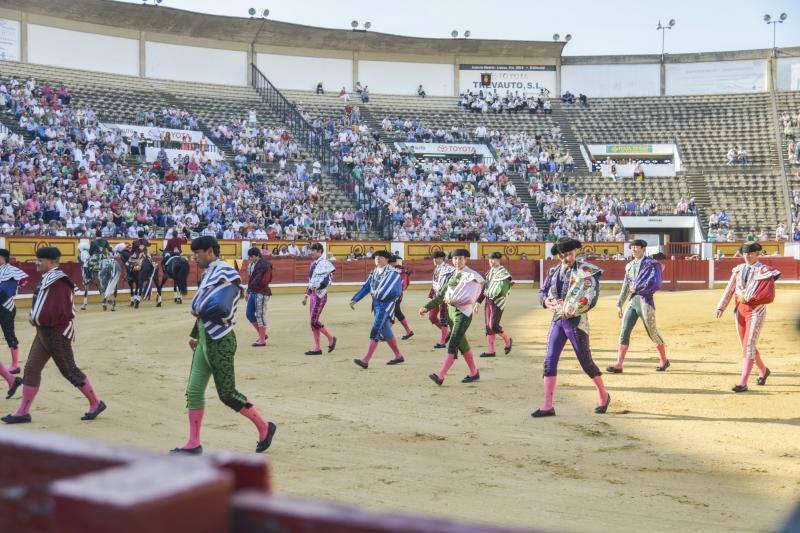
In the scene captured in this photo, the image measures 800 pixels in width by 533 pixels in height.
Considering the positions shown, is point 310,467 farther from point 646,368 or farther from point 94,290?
point 94,290

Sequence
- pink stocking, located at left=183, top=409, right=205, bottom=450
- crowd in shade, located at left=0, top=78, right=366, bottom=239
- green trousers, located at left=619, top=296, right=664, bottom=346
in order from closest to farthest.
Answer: pink stocking, located at left=183, top=409, right=205, bottom=450
green trousers, located at left=619, top=296, right=664, bottom=346
crowd in shade, located at left=0, top=78, right=366, bottom=239

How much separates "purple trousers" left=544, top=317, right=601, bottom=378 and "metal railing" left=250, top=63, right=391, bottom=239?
23.9m

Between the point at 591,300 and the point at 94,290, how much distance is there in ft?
58.1

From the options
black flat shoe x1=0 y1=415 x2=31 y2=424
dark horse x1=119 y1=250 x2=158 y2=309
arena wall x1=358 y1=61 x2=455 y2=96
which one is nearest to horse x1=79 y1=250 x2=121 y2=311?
dark horse x1=119 y1=250 x2=158 y2=309

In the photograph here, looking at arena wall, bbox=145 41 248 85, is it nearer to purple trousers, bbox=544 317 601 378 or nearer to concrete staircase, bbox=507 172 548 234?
concrete staircase, bbox=507 172 548 234

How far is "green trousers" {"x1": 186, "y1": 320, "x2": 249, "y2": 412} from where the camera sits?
6.74 meters

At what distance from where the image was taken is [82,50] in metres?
36.8

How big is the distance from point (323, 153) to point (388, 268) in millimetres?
25314

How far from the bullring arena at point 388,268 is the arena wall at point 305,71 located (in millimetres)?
171

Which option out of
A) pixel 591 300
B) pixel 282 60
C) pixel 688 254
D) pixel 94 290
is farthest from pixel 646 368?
pixel 282 60

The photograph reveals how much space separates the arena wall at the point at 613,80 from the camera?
4609 centimetres

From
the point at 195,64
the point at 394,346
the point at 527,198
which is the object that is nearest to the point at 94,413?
the point at 394,346

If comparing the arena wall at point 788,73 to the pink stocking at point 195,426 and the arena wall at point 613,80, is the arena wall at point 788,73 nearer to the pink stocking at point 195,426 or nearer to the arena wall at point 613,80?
the arena wall at point 613,80

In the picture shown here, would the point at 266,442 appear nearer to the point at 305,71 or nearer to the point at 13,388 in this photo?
the point at 13,388
